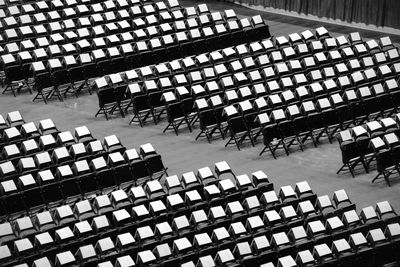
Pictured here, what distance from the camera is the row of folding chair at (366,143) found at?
20.5m

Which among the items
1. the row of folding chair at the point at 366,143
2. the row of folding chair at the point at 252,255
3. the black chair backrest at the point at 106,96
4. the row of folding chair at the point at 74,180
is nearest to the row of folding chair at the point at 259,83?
the black chair backrest at the point at 106,96

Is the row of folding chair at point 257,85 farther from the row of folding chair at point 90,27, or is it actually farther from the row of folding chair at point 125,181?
the row of folding chair at point 125,181

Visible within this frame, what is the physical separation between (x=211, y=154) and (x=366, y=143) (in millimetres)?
3352

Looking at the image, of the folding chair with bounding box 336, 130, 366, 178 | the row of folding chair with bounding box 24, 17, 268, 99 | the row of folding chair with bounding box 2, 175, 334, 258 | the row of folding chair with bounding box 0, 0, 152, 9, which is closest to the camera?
the row of folding chair with bounding box 2, 175, 334, 258

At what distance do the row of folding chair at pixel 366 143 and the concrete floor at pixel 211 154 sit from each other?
320 millimetres

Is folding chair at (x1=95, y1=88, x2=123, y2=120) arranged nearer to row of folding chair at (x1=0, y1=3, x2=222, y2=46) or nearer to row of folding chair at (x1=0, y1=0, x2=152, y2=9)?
row of folding chair at (x1=0, y1=3, x2=222, y2=46)

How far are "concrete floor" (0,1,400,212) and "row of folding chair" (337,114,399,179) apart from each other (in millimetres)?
320

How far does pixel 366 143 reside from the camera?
20.7 meters

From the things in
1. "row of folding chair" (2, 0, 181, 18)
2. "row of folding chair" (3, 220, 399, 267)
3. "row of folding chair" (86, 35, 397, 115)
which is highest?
"row of folding chair" (2, 0, 181, 18)

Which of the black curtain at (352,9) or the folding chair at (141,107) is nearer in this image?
the folding chair at (141,107)

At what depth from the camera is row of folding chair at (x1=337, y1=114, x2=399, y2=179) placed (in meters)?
20.5

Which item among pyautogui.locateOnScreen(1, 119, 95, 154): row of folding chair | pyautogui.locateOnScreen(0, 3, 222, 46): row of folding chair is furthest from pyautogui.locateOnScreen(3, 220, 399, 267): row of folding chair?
pyautogui.locateOnScreen(0, 3, 222, 46): row of folding chair

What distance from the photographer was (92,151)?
799 inches

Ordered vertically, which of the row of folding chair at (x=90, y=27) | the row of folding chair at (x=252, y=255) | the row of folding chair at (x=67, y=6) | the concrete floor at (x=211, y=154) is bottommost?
the concrete floor at (x=211, y=154)
